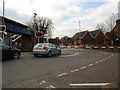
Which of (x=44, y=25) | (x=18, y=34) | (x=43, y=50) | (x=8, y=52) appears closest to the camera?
(x=8, y=52)

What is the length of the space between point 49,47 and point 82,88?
13.9m

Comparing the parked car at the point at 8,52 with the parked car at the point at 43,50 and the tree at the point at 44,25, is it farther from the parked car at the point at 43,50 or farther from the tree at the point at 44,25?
the tree at the point at 44,25

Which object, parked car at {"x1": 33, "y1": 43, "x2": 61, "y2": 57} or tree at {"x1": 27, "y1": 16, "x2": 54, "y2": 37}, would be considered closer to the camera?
parked car at {"x1": 33, "y1": 43, "x2": 61, "y2": 57}

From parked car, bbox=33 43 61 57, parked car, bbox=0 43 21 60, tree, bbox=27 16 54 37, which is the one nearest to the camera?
parked car, bbox=0 43 21 60

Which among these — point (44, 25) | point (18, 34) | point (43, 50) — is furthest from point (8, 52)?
point (44, 25)

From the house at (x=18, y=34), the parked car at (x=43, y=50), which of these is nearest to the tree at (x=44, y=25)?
the house at (x=18, y=34)

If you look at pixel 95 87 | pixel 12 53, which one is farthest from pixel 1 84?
pixel 12 53

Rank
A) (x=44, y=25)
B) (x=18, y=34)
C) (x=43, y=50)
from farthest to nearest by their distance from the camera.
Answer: (x=44, y=25) → (x=18, y=34) → (x=43, y=50)

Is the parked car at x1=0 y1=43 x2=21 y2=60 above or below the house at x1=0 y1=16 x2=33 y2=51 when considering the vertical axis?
below

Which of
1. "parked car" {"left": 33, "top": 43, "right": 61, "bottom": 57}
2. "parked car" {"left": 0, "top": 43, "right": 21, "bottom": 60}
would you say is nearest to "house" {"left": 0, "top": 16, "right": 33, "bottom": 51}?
"parked car" {"left": 33, "top": 43, "right": 61, "bottom": 57}

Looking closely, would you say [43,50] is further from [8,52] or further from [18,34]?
[18,34]

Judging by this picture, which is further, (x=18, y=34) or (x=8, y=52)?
(x=18, y=34)

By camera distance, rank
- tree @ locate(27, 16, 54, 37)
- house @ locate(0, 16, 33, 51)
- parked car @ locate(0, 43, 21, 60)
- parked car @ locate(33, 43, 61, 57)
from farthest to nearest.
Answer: tree @ locate(27, 16, 54, 37) → house @ locate(0, 16, 33, 51) → parked car @ locate(33, 43, 61, 57) → parked car @ locate(0, 43, 21, 60)

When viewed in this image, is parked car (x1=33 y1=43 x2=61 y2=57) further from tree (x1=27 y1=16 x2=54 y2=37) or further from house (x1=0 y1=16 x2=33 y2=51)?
tree (x1=27 y1=16 x2=54 y2=37)
